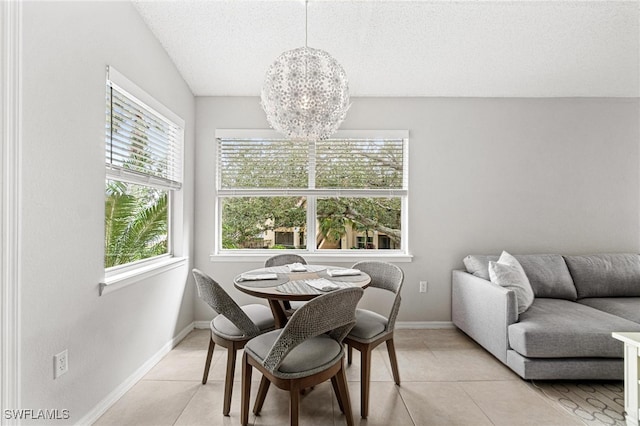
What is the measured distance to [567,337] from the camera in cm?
217

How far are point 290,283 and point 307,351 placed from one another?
1.64 feet

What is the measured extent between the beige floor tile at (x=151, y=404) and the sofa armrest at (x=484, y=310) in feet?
7.34

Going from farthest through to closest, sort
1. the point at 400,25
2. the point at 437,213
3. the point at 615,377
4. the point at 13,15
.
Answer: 1. the point at 437,213
2. the point at 400,25
3. the point at 615,377
4. the point at 13,15

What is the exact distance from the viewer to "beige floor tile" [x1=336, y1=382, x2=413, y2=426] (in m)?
1.82

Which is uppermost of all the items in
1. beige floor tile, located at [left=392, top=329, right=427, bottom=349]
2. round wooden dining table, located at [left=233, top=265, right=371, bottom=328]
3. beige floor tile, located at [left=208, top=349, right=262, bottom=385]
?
round wooden dining table, located at [left=233, top=265, right=371, bottom=328]

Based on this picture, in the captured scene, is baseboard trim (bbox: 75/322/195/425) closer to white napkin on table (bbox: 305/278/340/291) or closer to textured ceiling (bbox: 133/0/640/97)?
white napkin on table (bbox: 305/278/340/291)

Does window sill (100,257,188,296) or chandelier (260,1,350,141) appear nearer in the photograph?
chandelier (260,1,350,141)

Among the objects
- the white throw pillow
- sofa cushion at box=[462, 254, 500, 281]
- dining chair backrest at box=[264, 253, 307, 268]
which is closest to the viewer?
the white throw pillow

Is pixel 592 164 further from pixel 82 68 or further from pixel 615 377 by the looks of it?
pixel 82 68

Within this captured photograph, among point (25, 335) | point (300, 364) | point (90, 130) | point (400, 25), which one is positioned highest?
point (400, 25)

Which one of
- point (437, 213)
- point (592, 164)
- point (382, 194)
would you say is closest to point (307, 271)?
point (382, 194)

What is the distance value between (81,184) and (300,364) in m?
1.48

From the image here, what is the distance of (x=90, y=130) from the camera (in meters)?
1.79

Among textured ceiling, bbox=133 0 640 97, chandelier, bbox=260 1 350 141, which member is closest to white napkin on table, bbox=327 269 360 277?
chandelier, bbox=260 1 350 141
